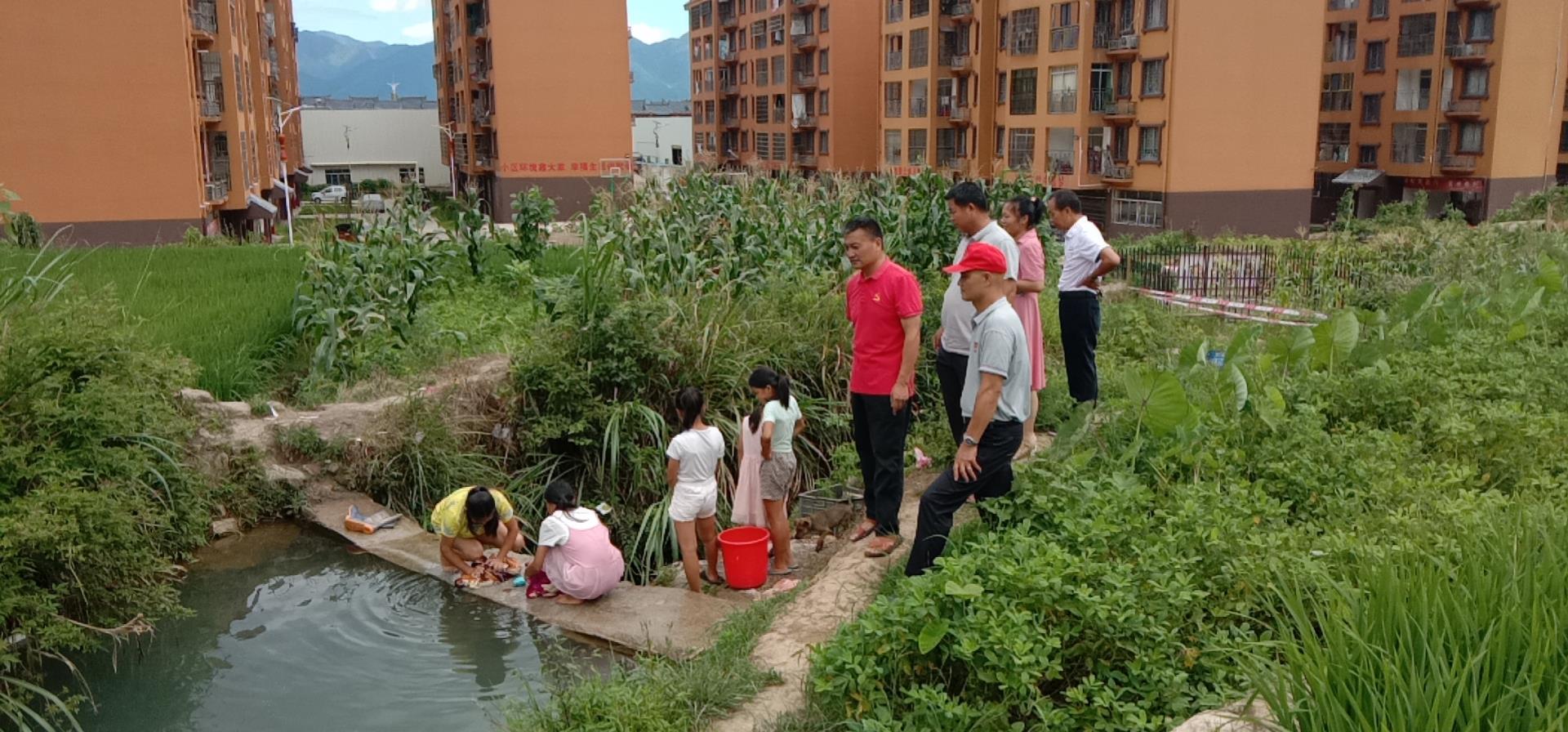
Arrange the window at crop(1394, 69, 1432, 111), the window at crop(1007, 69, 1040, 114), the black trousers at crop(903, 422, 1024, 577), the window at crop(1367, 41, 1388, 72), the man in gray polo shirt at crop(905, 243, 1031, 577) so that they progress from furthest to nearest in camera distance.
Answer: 1. the window at crop(1367, 41, 1388, 72)
2. the window at crop(1394, 69, 1432, 111)
3. the window at crop(1007, 69, 1040, 114)
4. the black trousers at crop(903, 422, 1024, 577)
5. the man in gray polo shirt at crop(905, 243, 1031, 577)

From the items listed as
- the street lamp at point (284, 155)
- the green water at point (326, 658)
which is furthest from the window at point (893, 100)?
the green water at point (326, 658)

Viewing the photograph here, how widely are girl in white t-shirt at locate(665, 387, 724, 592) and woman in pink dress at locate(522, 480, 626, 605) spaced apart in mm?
466

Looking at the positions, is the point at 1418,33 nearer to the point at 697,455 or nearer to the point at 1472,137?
the point at 1472,137

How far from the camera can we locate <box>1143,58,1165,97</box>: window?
117 ft

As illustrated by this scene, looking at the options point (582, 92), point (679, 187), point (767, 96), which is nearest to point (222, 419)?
point (679, 187)

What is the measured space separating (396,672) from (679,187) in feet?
30.1

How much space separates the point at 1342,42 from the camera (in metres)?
45.5

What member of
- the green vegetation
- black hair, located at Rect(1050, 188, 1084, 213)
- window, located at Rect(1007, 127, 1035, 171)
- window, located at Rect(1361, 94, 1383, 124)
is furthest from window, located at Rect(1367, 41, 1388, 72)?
the green vegetation

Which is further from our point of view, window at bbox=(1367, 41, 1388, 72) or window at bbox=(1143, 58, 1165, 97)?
window at bbox=(1367, 41, 1388, 72)

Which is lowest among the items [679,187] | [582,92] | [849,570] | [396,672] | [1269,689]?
[396,672]

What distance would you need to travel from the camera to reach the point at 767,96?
60.0 meters

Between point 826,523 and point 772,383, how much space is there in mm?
1260

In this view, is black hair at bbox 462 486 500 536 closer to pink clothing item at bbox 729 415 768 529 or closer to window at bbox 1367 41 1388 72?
pink clothing item at bbox 729 415 768 529

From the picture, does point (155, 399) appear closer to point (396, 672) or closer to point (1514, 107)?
point (396, 672)
